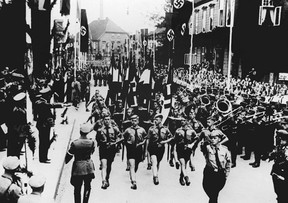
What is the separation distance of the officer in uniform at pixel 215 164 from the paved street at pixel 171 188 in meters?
1.30

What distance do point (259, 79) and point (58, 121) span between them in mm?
19502

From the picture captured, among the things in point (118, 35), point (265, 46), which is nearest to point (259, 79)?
point (265, 46)

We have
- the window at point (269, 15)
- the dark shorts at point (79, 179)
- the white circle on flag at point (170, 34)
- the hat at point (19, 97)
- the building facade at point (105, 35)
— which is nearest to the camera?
the dark shorts at point (79, 179)

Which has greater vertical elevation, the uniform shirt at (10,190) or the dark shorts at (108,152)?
the uniform shirt at (10,190)

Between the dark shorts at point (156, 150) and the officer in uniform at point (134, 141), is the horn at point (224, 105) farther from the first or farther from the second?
the officer in uniform at point (134, 141)

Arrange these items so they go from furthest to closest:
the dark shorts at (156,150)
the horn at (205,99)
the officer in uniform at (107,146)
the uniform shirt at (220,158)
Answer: the horn at (205,99) < the dark shorts at (156,150) < the officer in uniform at (107,146) < the uniform shirt at (220,158)

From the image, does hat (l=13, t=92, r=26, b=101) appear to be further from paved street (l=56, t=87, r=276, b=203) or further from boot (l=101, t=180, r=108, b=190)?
boot (l=101, t=180, r=108, b=190)

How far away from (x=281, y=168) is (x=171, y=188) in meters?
2.93

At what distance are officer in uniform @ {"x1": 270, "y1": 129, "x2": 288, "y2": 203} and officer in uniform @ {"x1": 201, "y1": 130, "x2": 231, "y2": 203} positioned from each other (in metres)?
0.96

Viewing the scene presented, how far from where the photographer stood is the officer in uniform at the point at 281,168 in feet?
26.1

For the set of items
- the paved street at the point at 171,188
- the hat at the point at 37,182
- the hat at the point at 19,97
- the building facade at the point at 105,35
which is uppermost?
the building facade at the point at 105,35

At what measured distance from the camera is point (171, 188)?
33.0ft

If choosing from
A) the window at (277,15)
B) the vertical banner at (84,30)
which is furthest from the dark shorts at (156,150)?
the window at (277,15)

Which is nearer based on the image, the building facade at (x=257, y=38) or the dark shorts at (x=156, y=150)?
A: the dark shorts at (x=156, y=150)
